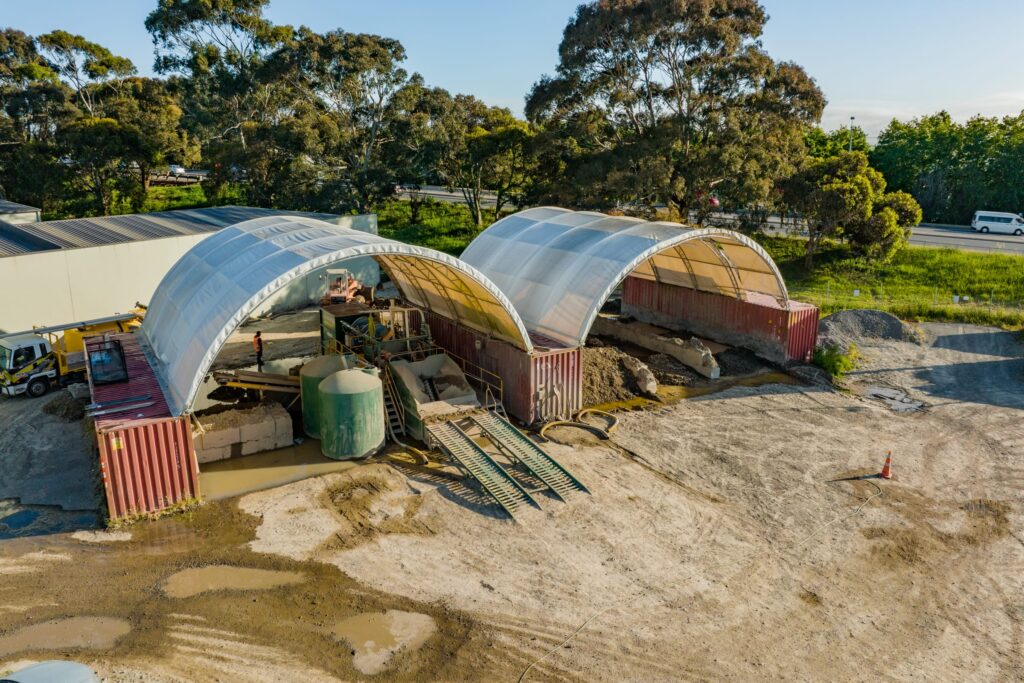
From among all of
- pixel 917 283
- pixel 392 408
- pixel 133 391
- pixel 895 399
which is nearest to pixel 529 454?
pixel 392 408

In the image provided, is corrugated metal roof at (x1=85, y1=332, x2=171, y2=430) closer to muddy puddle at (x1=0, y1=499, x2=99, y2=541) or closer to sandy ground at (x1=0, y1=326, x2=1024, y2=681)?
muddy puddle at (x1=0, y1=499, x2=99, y2=541)

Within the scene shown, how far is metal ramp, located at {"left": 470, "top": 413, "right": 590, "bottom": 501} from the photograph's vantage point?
16891 millimetres

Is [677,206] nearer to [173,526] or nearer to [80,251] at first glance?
[80,251]

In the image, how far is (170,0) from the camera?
183 ft

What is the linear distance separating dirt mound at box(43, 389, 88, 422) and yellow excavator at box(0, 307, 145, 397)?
1.15 metres

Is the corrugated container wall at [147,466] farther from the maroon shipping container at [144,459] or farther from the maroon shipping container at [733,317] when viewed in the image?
the maroon shipping container at [733,317]

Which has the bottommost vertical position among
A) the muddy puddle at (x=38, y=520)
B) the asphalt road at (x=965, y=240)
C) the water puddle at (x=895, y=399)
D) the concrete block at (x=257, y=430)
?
the water puddle at (x=895, y=399)

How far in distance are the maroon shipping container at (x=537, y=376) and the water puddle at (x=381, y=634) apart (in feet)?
29.2

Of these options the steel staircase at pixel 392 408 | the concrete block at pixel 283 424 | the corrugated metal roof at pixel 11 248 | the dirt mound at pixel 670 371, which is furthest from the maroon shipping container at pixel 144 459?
the dirt mound at pixel 670 371

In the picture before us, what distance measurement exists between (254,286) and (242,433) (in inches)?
149

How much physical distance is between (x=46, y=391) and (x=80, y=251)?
7696 mm

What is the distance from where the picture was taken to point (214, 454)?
1808 cm

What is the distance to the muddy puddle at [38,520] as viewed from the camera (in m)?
15.2

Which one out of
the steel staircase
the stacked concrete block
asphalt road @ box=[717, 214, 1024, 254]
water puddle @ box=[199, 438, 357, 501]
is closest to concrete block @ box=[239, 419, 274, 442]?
the stacked concrete block
